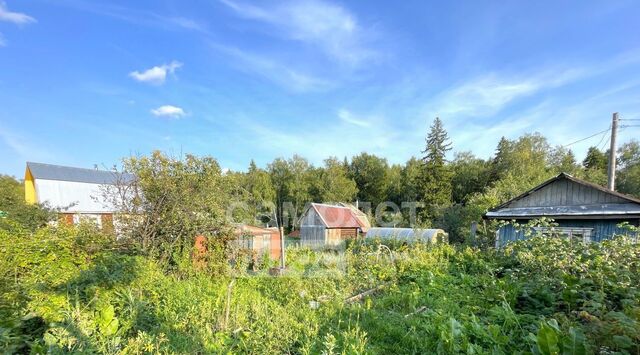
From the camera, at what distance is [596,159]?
34.4 m

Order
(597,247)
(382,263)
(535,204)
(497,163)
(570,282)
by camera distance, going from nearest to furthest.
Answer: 1. (570,282)
2. (597,247)
3. (382,263)
4. (535,204)
5. (497,163)

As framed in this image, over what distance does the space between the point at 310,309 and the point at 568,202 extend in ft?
29.6

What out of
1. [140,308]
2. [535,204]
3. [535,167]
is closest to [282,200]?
[535,167]

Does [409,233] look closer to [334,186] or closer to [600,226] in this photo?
[600,226]

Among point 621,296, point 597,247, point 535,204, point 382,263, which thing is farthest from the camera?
point 535,204

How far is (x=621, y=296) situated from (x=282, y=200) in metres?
39.2

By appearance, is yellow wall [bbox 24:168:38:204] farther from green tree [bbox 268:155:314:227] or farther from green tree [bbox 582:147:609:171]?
green tree [bbox 582:147:609:171]

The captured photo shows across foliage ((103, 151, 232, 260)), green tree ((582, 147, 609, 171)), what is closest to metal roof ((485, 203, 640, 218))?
foliage ((103, 151, 232, 260))

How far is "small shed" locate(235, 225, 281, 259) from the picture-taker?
8.12 m

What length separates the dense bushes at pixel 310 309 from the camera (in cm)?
299

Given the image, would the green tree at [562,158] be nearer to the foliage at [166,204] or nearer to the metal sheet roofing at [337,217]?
the metal sheet roofing at [337,217]

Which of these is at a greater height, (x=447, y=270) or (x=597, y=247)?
(x=597, y=247)

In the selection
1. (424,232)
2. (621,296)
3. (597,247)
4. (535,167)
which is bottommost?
(424,232)

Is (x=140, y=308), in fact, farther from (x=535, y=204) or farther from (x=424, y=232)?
(x=424, y=232)
